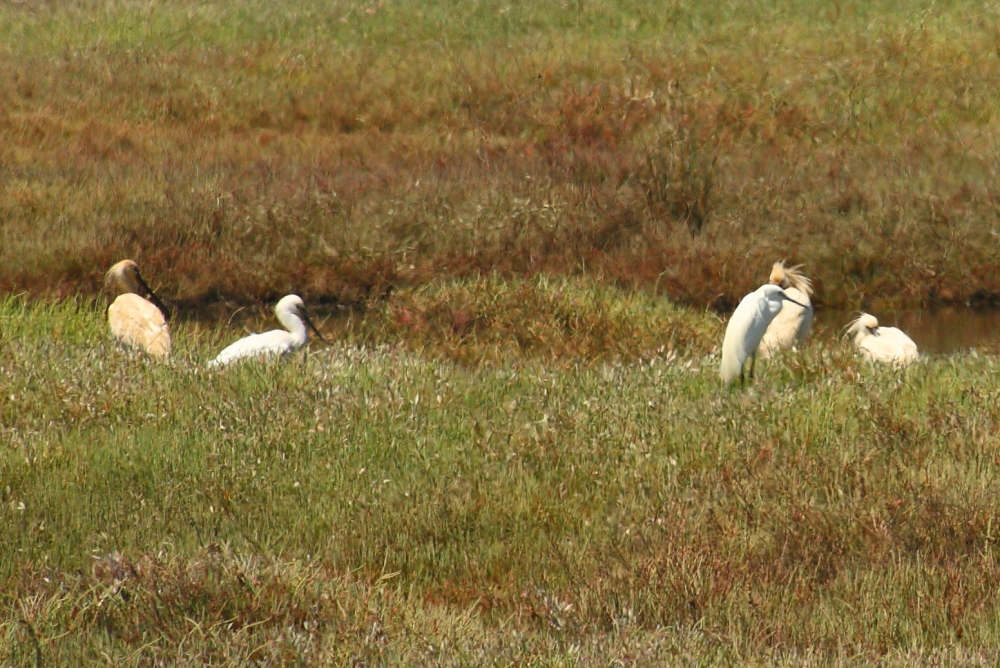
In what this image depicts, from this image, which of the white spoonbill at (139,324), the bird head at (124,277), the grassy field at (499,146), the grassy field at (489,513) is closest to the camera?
the grassy field at (489,513)

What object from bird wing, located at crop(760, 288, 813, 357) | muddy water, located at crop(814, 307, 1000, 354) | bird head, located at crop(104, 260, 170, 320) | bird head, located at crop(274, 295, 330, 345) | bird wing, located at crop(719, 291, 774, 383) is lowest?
muddy water, located at crop(814, 307, 1000, 354)

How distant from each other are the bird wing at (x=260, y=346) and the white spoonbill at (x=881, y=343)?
13.7 ft

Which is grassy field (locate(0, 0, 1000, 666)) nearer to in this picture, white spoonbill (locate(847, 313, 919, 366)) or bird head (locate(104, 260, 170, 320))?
white spoonbill (locate(847, 313, 919, 366))

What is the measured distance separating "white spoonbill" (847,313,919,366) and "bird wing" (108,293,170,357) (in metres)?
5.10

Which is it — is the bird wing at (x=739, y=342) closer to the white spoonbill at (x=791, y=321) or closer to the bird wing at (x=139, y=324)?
the white spoonbill at (x=791, y=321)

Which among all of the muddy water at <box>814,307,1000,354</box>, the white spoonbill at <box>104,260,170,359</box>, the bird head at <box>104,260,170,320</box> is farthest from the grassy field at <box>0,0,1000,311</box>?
the white spoonbill at <box>104,260,170,359</box>

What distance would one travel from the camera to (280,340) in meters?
9.45

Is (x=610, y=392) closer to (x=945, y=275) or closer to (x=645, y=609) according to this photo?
(x=645, y=609)

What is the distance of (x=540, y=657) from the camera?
3.81m

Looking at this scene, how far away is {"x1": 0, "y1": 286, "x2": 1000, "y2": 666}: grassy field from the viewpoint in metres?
4.22

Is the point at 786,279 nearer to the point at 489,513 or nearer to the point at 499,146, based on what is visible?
the point at 489,513

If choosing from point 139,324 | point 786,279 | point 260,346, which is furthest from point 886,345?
point 139,324

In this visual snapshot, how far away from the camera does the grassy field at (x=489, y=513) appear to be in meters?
4.22

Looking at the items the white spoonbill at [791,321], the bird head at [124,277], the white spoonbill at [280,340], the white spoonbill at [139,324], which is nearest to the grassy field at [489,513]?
the white spoonbill at [280,340]
